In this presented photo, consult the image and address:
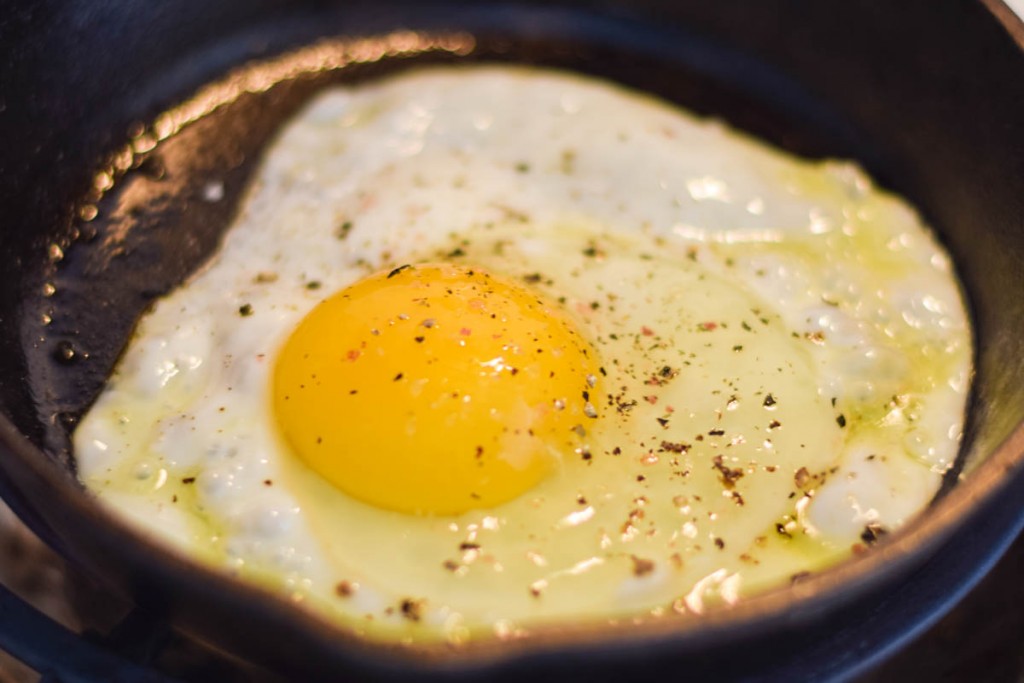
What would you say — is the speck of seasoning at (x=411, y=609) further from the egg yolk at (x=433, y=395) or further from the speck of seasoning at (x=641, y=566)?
the speck of seasoning at (x=641, y=566)

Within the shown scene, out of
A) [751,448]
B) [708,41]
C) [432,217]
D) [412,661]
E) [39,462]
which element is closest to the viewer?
[412,661]

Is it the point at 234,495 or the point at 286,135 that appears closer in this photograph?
the point at 234,495

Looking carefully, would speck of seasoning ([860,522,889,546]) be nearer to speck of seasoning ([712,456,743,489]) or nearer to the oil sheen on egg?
the oil sheen on egg

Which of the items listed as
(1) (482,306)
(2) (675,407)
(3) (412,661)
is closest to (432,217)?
(1) (482,306)

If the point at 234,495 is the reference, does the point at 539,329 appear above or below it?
above

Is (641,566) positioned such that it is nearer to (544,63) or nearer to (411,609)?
(411,609)

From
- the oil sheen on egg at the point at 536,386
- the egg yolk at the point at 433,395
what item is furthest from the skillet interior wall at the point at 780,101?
the egg yolk at the point at 433,395

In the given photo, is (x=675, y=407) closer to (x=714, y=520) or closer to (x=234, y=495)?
(x=714, y=520)
